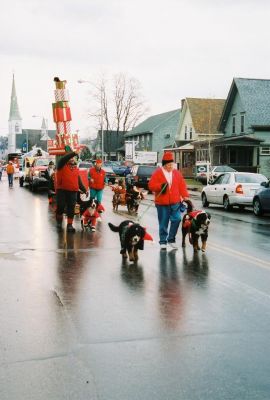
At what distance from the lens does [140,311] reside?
6.14 m

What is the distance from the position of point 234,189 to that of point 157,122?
2139 inches

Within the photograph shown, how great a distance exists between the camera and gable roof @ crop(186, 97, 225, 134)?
56438 millimetres

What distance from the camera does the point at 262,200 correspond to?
1842 centimetres

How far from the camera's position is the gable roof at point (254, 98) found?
44.5m

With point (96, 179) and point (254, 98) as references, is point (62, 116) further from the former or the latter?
point (254, 98)

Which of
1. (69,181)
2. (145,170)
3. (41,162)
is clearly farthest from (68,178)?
(145,170)

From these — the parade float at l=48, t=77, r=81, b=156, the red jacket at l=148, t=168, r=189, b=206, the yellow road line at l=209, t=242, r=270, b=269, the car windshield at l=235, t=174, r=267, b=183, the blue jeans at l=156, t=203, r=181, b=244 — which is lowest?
the yellow road line at l=209, t=242, r=270, b=269

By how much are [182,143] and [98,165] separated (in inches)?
1734

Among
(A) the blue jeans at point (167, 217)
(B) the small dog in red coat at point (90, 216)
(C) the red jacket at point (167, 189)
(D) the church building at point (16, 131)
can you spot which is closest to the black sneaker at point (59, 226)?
(B) the small dog in red coat at point (90, 216)

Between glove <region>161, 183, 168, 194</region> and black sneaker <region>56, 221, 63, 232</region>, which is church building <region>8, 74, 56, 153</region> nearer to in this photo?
black sneaker <region>56, 221, 63, 232</region>

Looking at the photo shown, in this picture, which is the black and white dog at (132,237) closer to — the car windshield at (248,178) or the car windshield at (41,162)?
the car windshield at (248,178)

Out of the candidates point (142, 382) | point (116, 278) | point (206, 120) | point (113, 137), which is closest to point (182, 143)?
point (206, 120)

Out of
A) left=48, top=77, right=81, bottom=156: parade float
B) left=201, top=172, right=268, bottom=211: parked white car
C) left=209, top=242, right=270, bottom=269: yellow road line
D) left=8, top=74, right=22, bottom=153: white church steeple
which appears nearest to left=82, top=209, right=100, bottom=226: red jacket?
left=209, top=242, right=270, bottom=269: yellow road line

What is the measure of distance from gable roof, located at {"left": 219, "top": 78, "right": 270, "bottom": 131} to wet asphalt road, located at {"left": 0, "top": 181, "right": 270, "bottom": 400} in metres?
35.5
